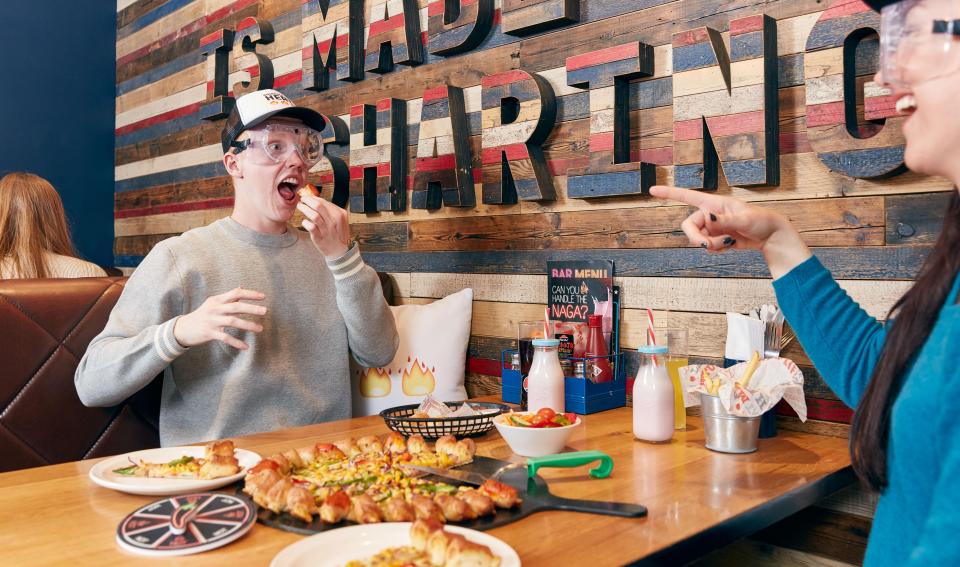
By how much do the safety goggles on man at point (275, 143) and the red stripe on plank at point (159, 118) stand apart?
2.09m

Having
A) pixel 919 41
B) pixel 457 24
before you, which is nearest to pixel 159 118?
pixel 457 24

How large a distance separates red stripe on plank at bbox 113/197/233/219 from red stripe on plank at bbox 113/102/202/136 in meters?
0.51

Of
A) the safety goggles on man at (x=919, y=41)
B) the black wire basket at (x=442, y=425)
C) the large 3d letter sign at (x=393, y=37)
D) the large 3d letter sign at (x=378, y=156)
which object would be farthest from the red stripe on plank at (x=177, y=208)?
the safety goggles on man at (x=919, y=41)

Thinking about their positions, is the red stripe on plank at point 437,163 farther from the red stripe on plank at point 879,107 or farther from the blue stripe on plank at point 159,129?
the blue stripe on plank at point 159,129

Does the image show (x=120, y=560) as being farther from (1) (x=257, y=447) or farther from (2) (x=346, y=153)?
(2) (x=346, y=153)

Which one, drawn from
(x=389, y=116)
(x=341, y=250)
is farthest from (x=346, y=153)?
(x=341, y=250)

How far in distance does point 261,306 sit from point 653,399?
105 centimetres

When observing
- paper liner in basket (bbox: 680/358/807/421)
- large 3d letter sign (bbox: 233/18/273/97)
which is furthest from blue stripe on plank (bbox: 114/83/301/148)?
paper liner in basket (bbox: 680/358/807/421)

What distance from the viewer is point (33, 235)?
3232mm

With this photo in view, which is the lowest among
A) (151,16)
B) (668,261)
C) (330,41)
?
(668,261)

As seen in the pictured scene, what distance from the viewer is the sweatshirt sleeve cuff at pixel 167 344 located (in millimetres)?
2004

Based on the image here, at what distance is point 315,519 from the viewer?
1.25 meters

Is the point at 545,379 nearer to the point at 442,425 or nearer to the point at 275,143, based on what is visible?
the point at 442,425

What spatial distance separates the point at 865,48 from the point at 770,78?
22 centimetres
